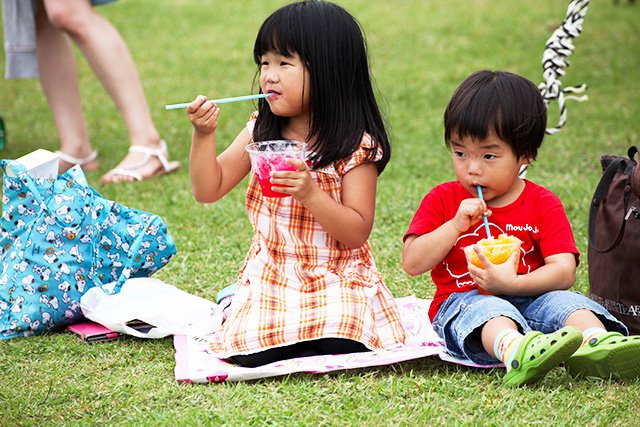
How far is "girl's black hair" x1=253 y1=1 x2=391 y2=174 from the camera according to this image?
9.41ft

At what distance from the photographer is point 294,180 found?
267 centimetres

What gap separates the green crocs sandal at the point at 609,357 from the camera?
2.54m

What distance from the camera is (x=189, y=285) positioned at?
12.1 feet

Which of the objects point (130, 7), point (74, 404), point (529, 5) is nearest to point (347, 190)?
point (74, 404)

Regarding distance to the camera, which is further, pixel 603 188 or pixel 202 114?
pixel 603 188

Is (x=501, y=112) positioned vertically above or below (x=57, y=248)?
above

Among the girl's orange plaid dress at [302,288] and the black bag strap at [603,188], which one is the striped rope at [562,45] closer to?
the black bag strap at [603,188]

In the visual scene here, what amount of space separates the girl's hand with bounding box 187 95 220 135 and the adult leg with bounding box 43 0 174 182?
2500 millimetres

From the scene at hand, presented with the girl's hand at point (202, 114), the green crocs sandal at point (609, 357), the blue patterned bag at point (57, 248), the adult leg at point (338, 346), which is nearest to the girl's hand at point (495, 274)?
the green crocs sandal at point (609, 357)

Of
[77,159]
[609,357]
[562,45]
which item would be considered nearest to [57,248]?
[609,357]

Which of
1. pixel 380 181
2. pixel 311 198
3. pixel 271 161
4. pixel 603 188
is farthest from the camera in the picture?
pixel 380 181

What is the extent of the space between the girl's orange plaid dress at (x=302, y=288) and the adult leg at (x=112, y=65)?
235 centimetres

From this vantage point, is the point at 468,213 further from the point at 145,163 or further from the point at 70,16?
the point at 70,16

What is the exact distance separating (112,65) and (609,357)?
3516 mm
